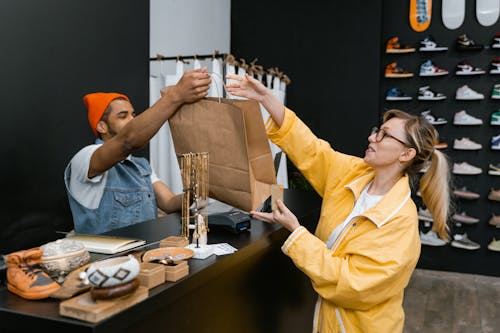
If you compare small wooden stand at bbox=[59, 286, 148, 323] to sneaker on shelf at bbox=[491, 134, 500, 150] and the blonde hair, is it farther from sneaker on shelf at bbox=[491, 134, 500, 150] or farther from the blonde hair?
sneaker on shelf at bbox=[491, 134, 500, 150]

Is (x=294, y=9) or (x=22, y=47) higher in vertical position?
(x=294, y=9)

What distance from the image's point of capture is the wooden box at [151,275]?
1026 millimetres

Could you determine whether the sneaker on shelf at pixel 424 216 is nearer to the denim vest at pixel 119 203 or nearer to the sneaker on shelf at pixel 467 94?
the sneaker on shelf at pixel 467 94

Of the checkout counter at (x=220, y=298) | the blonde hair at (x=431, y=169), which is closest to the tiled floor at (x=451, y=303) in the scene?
the checkout counter at (x=220, y=298)

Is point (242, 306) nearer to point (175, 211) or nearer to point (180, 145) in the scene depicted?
point (180, 145)

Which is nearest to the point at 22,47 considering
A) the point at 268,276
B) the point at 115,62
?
the point at 115,62

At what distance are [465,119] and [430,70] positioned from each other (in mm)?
679

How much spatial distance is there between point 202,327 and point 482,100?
15.9 ft

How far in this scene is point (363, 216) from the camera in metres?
1.55

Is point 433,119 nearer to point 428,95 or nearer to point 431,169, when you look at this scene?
point 428,95

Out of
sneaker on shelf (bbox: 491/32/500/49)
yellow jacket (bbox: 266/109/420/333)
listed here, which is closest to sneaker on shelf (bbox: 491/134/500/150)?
sneaker on shelf (bbox: 491/32/500/49)

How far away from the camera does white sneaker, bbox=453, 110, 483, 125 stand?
16.5 ft

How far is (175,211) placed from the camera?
218cm

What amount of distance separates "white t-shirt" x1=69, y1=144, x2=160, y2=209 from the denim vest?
0.03m
